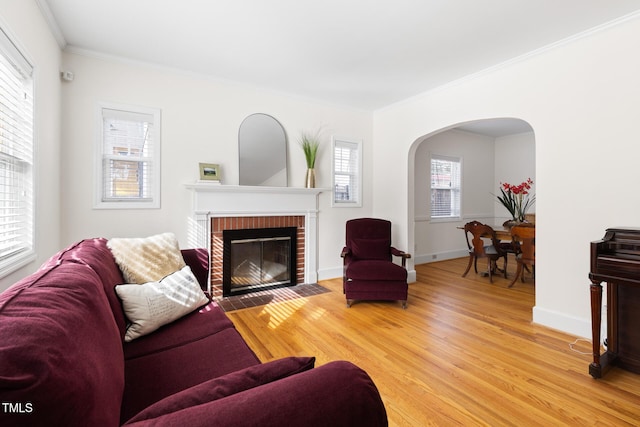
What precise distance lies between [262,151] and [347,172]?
4.68ft

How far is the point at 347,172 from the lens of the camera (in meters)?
4.72

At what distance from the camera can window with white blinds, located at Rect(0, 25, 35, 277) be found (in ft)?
5.98

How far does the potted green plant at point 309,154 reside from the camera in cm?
418

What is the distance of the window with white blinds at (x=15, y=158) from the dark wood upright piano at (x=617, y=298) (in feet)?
12.3

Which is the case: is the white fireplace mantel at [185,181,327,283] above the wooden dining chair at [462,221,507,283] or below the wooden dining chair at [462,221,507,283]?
above

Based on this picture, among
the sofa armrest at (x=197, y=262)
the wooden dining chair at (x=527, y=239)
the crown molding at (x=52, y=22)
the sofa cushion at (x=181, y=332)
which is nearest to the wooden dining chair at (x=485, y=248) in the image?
the wooden dining chair at (x=527, y=239)

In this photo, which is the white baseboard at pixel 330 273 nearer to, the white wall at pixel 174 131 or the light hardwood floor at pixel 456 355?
the white wall at pixel 174 131

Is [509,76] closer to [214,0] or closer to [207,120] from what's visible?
[214,0]

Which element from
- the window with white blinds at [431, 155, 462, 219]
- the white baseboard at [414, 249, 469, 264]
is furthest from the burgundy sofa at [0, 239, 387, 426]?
the window with white blinds at [431, 155, 462, 219]

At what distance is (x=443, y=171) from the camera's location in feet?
A: 20.0

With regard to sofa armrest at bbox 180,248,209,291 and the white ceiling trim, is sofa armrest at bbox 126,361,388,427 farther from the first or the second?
the white ceiling trim

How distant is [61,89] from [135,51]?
0.77 m

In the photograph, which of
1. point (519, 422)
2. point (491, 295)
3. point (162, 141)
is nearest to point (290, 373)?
point (519, 422)

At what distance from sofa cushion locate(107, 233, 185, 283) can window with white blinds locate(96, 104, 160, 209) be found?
1.24 metres
